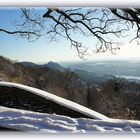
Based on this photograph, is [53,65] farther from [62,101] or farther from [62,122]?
[62,122]

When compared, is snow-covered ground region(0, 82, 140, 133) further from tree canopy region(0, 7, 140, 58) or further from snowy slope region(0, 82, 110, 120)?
tree canopy region(0, 7, 140, 58)

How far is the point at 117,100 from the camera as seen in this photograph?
3.49m

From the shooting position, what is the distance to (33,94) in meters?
3.53

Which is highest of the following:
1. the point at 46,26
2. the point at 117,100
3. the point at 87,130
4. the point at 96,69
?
the point at 46,26

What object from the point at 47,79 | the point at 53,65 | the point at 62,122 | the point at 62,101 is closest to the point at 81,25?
the point at 53,65

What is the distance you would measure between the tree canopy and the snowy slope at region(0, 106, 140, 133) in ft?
1.56

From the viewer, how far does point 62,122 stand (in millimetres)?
3457

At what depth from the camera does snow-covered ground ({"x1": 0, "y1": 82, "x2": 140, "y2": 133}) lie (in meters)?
3.44

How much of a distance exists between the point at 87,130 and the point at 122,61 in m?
0.54

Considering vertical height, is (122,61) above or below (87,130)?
above

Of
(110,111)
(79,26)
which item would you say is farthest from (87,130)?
(79,26)

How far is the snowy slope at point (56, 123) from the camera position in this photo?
11.3ft

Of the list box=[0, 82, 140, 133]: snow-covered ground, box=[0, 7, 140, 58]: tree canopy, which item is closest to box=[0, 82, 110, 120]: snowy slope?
box=[0, 82, 140, 133]: snow-covered ground

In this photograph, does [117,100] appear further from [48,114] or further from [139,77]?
[48,114]
